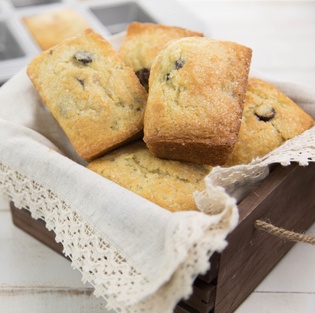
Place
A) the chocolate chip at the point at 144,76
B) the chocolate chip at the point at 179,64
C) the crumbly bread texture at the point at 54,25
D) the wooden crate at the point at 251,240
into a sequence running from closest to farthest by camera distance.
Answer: the wooden crate at the point at 251,240
the chocolate chip at the point at 179,64
the chocolate chip at the point at 144,76
the crumbly bread texture at the point at 54,25

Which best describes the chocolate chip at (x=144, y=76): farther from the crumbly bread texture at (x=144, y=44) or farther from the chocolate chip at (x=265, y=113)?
the chocolate chip at (x=265, y=113)

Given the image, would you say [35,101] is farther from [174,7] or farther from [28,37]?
[174,7]

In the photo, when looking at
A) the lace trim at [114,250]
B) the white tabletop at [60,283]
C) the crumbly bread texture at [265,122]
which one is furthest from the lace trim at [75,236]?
the crumbly bread texture at [265,122]

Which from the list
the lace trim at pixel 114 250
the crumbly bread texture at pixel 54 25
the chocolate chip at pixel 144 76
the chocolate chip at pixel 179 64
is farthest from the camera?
the crumbly bread texture at pixel 54 25

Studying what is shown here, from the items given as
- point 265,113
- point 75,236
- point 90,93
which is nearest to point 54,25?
point 90,93

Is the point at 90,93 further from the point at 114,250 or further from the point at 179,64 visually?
the point at 114,250

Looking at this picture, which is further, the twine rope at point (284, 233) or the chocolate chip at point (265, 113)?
the chocolate chip at point (265, 113)

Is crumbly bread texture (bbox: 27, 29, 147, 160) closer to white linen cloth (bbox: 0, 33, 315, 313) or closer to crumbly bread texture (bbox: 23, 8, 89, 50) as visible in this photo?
white linen cloth (bbox: 0, 33, 315, 313)
